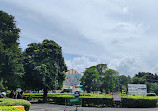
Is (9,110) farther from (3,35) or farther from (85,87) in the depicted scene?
(85,87)

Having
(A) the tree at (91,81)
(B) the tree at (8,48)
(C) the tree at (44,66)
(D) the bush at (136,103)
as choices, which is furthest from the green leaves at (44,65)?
(A) the tree at (91,81)

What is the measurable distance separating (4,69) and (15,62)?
125 cm

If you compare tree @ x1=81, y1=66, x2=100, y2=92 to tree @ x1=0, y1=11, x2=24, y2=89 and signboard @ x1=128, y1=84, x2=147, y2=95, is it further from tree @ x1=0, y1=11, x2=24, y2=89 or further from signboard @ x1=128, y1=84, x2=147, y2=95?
tree @ x1=0, y1=11, x2=24, y2=89

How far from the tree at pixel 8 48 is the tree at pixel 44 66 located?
704 centimetres

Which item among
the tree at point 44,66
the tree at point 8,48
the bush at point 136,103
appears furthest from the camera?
the tree at point 44,66

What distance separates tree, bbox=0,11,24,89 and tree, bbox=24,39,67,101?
23.1ft

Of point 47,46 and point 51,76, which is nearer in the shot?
point 51,76

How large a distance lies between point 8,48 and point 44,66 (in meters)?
9.42

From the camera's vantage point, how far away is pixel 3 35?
1672 centimetres

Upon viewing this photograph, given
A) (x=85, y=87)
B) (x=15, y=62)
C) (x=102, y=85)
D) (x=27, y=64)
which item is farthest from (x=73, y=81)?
(x=15, y=62)

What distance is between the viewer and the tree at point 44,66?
81.9ft

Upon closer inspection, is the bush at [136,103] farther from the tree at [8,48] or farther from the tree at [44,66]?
the tree at [8,48]

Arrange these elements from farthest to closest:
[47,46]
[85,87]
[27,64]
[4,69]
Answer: [85,87], [47,46], [27,64], [4,69]

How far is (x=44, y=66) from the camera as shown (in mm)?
25484
